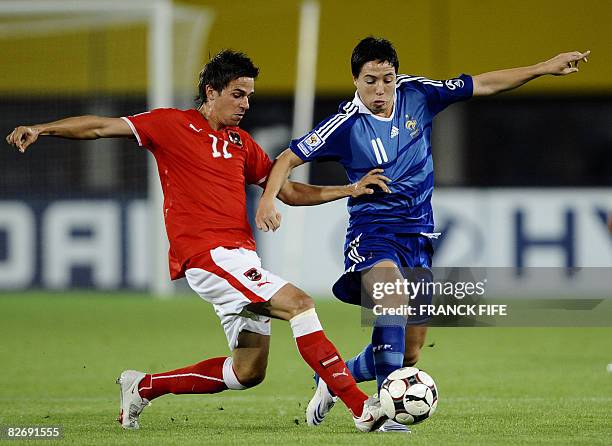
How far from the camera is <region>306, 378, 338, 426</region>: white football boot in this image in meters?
6.55

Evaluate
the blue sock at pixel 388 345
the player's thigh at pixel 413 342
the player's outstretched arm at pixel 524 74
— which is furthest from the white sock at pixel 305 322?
the player's outstretched arm at pixel 524 74

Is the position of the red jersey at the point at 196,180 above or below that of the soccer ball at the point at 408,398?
above

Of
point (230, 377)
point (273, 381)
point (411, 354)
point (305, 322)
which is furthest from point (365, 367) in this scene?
point (273, 381)

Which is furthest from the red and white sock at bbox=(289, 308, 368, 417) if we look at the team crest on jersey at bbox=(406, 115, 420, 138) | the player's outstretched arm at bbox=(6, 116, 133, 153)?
the player's outstretched arm at bbox=(6, 116, 133, 153)

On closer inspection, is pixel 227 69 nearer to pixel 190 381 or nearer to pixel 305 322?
pixel 305 322

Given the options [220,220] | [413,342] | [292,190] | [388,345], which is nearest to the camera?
[388,345]

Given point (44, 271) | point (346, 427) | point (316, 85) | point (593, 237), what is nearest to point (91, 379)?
point (346, 427)

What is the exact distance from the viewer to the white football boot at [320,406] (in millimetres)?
6547

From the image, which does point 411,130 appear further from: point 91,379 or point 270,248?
point 270,248

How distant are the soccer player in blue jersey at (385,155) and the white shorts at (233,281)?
445 millimetres

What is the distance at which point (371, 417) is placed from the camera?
5.92m

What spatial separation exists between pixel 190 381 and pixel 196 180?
104cm

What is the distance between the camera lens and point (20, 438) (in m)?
5.96

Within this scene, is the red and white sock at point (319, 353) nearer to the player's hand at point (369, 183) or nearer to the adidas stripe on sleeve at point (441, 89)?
the player's hand at point (369, 183)
